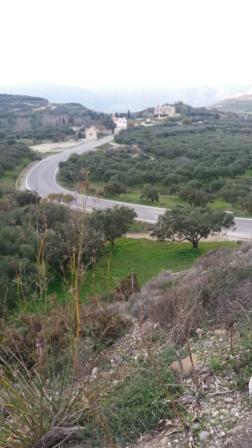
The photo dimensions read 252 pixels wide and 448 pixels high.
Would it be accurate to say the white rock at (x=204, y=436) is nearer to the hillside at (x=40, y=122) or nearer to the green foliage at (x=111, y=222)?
the green foliage at (x=111, y=222)

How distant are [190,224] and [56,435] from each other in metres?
19.0

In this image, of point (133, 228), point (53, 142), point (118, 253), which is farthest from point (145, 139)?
point (118, 253)

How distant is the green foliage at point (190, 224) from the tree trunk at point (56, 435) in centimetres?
1869

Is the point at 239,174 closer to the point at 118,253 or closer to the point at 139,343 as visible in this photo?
the point at 118,253

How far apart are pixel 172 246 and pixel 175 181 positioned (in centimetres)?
1706

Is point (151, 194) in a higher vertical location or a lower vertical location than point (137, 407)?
lower

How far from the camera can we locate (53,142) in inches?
3300

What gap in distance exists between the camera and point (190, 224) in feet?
72.7

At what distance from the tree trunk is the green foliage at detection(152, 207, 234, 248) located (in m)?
18.7

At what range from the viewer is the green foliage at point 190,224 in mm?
22156

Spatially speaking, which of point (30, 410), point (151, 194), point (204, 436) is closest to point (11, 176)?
point (151, 194)

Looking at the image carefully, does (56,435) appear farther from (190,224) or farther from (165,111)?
(165,111)

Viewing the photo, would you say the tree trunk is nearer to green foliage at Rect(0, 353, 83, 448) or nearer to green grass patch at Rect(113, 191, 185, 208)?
green foliage at Rect(0, 353, 83, 448)

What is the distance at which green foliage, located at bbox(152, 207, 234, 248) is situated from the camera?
872 inches
